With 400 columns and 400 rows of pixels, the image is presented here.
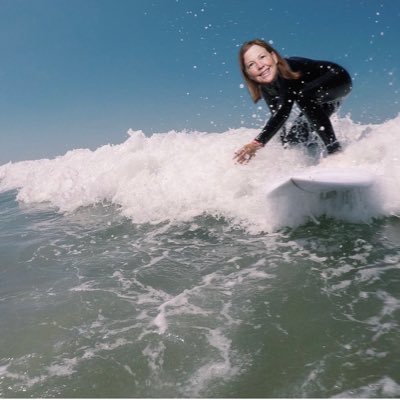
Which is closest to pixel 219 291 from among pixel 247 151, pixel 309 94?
pixel 247 151

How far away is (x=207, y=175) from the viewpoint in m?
8.77

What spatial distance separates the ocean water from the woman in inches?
33.4

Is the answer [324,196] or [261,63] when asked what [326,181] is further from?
[261,63]

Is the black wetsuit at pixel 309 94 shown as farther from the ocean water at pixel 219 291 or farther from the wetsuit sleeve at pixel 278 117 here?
the ocean water at pixel 219 291

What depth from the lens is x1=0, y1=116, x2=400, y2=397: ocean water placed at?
2756mm

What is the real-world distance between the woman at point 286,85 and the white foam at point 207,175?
0.81 meters

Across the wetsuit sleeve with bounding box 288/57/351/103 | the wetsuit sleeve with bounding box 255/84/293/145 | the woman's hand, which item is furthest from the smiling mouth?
the woman's hand

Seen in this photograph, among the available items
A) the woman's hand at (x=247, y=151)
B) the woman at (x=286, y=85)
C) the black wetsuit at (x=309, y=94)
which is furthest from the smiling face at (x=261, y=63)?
the woman's hand at (x=247, y=151)

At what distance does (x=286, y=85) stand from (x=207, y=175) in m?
3.64

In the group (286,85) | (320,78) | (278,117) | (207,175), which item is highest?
(320,78)

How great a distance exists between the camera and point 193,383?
2682 mm

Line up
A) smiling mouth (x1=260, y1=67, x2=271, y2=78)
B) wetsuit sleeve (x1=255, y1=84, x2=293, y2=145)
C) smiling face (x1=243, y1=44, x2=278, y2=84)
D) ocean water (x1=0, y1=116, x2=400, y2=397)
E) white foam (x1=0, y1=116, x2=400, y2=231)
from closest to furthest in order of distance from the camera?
ocean water (x1=0, y1=116, x2=400, y2=397), smiling face (x1=243, y1=44, x2=278, y2=84), smiling mouth (x1=260, y1=67, x2=271, y2=78), wetsuit sleeve (x1=255, y1=84, x2=293, y2=145), white foam (x1=0, y1=116, x2=400, y2=231)

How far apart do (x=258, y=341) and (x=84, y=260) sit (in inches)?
138

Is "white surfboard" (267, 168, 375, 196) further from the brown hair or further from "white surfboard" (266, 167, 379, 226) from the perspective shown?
the brown hair
